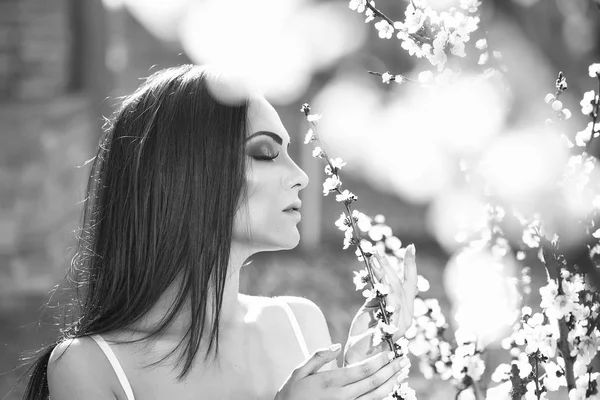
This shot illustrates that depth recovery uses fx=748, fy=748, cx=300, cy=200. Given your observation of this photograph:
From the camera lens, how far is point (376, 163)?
19.5ft

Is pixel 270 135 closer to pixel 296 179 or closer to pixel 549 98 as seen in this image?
pixel 296 179

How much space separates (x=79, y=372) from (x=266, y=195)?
419 mm

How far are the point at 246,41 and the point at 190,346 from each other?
4.12 m

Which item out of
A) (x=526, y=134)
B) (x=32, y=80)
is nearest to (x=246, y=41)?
(x=32, y=80)

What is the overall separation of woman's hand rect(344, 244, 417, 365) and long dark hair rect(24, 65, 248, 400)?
255mm

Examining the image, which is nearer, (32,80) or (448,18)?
(448,18)

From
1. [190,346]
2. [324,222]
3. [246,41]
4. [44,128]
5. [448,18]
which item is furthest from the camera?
[324,222]

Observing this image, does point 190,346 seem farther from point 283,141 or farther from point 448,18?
point 448,18

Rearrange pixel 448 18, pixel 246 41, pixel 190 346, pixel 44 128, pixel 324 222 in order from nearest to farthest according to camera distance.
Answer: pixel 448 18
pixel 190 346
pixel 44 128
pixel 246 41
pixel 324 222

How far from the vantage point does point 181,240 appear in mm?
1277

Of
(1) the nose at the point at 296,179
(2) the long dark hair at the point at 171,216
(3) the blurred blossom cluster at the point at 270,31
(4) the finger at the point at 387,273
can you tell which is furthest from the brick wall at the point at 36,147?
(4) the finger at the point at 387,273

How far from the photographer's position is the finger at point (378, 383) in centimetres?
102

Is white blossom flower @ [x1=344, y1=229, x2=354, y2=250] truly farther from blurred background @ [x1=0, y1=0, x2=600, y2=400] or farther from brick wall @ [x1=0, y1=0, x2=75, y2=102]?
brick wall @ [x1=0, y1=0, x2=75, y2=102]

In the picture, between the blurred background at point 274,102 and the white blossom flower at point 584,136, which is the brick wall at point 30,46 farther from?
the white blossom flower at point 584,136
